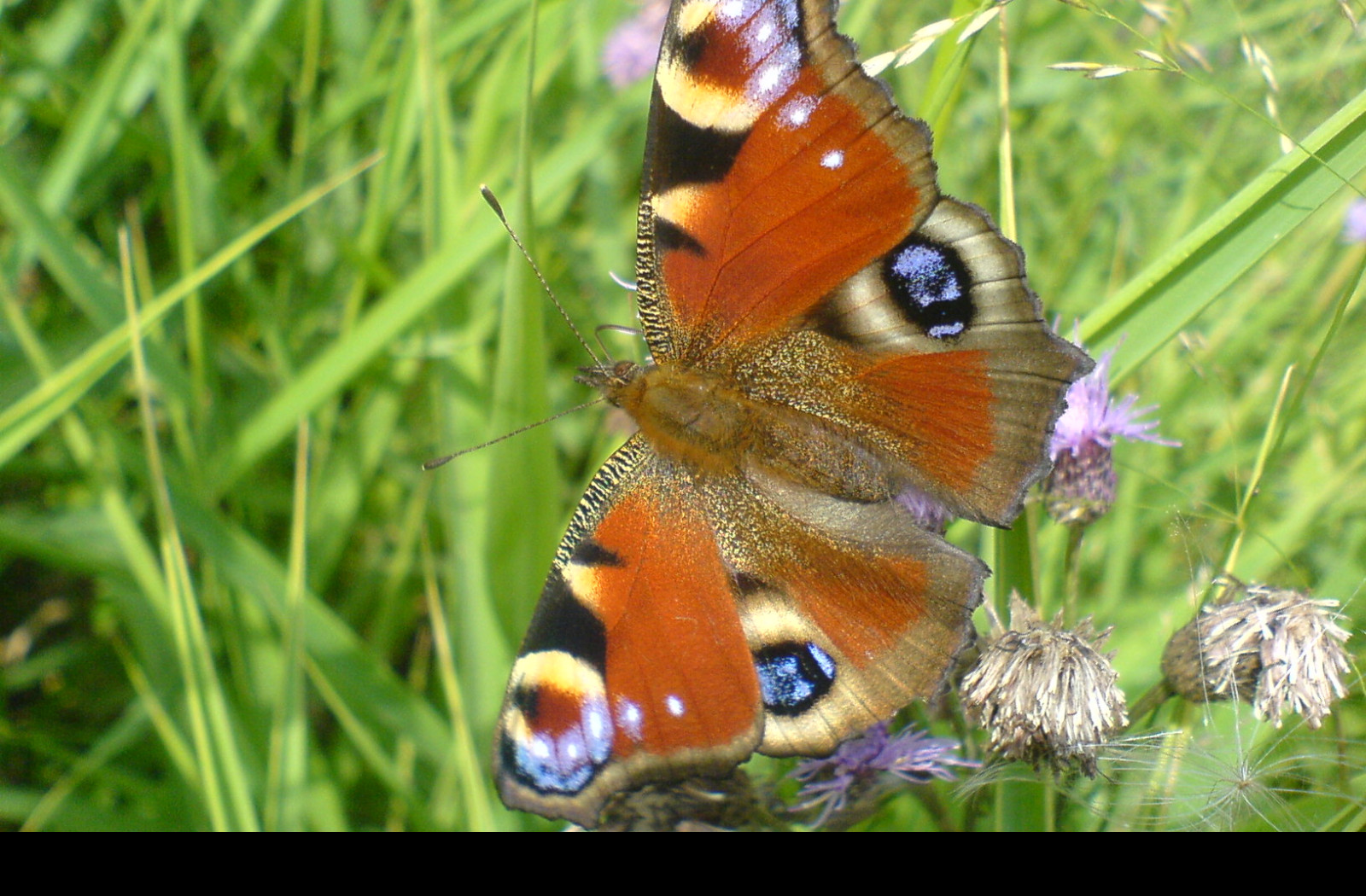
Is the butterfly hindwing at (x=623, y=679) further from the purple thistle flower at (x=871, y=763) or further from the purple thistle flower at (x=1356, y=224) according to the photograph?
the purple thistle flower at (x=1356, y=224)

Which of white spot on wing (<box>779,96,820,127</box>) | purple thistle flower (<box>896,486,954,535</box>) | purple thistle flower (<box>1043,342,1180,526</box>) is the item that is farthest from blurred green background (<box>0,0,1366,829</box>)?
white spot on wing (<box>779,96,820,127</box>)

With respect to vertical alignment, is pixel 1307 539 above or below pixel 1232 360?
below

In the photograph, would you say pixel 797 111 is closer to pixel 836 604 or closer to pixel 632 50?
pixel 836 604

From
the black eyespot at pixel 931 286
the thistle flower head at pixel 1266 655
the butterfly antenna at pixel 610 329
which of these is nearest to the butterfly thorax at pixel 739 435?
the butterfly antenna at pixel 610 329
